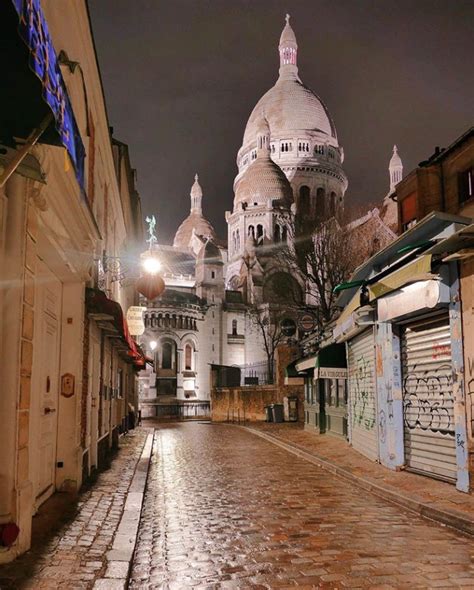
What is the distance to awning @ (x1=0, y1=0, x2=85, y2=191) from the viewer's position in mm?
3328

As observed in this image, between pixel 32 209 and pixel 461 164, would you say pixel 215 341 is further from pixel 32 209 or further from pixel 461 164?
pixel 32 209

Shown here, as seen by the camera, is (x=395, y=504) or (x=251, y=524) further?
(x=395, y=504)

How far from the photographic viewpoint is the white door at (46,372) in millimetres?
7801

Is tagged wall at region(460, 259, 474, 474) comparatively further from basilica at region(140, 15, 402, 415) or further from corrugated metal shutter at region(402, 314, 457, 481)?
basilica at region(140, 15, 402, 415)

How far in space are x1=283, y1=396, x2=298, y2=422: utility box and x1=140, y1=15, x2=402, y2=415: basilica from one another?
1038 cm

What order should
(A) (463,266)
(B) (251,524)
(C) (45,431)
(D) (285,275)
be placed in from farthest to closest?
(D) (285,275) < (A) (463,266) < (C) (45,431) < (B) (251,524)

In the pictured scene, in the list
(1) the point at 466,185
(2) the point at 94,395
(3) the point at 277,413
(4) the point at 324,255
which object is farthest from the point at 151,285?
(4) the point at 324,255

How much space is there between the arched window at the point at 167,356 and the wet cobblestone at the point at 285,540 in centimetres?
5397

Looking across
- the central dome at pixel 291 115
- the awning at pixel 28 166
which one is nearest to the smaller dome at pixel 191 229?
the central dome at pixel 291 115

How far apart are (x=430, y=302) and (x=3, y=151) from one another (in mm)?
6711

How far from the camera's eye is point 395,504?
8.60 metres

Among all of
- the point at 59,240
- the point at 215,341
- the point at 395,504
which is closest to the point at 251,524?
the point at 395,504

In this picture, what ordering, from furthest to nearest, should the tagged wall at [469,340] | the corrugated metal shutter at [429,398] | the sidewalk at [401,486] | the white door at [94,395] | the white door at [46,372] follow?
1. the white door at [94,395]
2. the corrugated metal shutter at [429,398]
3. the tagged wall at [469,340]
4. the white door at [46,372]
5. the sidewalk at [401,486]

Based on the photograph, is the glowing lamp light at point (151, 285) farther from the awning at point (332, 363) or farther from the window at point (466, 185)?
the window at point (466, 185)
